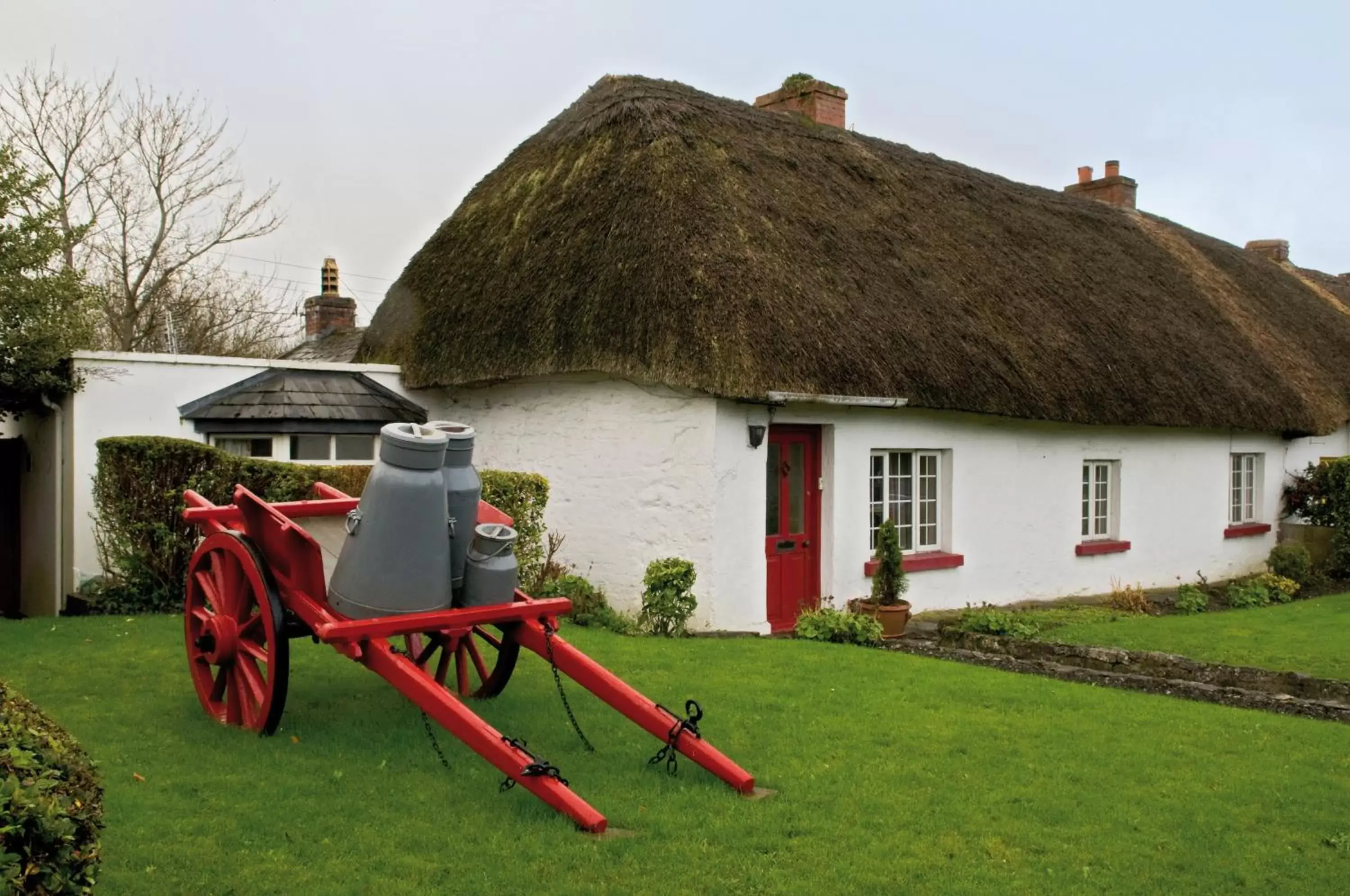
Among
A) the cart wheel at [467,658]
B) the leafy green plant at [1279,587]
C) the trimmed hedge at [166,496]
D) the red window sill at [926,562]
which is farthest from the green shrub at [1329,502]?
the cart wheel at [467,658]

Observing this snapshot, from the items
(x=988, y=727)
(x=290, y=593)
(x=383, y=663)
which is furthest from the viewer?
(x=988, y=727)

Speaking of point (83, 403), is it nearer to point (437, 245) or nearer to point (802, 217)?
point (437, 245)

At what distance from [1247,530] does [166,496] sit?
14.1 m

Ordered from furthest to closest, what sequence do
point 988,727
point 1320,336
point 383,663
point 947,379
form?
point 1320,336, point 947,379, point 988,727, point 383,663

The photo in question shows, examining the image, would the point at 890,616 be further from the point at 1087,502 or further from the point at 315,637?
the point at 315,637

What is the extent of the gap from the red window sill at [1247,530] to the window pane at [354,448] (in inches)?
452

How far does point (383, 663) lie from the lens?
5.19m

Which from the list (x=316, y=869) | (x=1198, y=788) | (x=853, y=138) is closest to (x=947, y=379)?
(x=853, y=138)

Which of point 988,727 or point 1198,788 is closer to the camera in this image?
point 1198,788

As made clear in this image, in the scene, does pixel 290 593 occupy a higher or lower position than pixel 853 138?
lower

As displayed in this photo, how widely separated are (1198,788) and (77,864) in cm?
487

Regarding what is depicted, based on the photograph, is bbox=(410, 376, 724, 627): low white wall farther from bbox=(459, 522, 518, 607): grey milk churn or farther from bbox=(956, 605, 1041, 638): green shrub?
bbox=(459, 522, 518, 607): grey milk churn

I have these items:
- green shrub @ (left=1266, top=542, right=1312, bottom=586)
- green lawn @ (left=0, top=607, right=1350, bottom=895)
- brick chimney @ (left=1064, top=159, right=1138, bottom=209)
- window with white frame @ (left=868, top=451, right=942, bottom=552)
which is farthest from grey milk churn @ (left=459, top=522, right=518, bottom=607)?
brick chimney @ (left=1064, top=159, right=1138, bottom=209)

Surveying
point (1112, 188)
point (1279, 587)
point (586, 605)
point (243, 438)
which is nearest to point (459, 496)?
point (586, 605)
